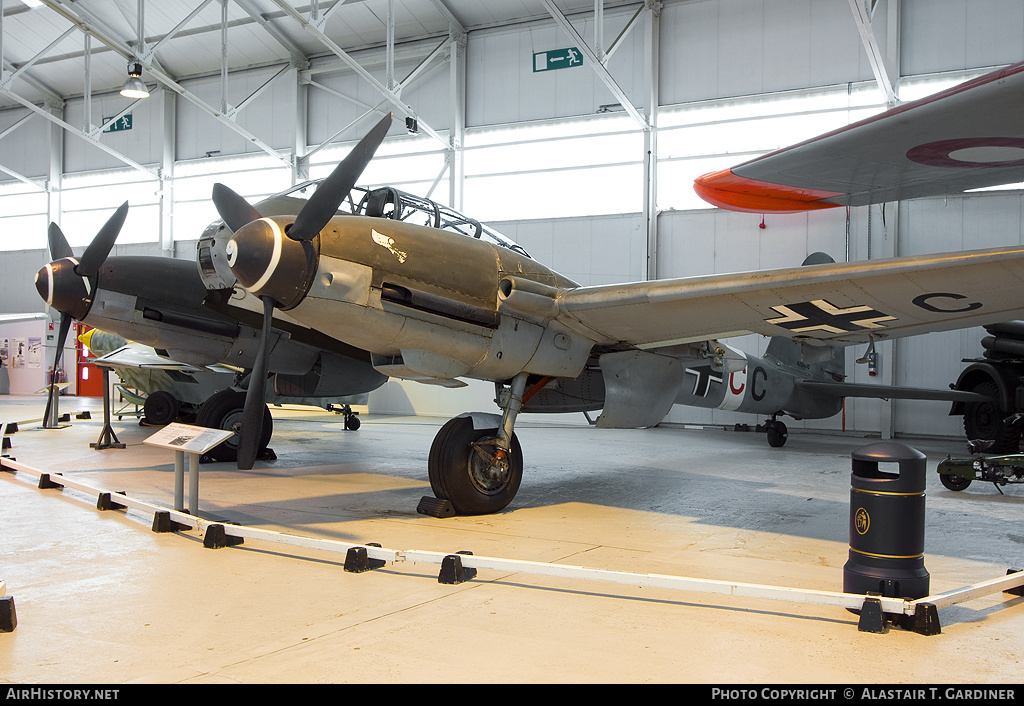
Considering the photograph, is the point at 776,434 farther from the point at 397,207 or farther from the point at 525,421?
the point at 397,207

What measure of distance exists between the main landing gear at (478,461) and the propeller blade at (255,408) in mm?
1627

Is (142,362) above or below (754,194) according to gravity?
below

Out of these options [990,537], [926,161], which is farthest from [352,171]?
[926,161]

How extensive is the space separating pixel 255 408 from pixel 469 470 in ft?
6.43

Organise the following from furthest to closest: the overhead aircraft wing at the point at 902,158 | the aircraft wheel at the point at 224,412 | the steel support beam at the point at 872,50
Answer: the steel support beam at the point at 872,50
the aircraft wheel at the point at 224,412
the overhead aircraft wing at the point at 902,158

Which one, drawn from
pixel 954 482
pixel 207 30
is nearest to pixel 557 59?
pixel 207 30

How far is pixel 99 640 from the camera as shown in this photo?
3293mm

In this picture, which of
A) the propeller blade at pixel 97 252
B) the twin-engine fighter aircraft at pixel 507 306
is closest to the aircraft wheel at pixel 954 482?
the twin-engine fighter aircraft at pixel 507 306

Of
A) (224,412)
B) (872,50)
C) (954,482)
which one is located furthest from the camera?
(872,50)

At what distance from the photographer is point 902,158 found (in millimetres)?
9602

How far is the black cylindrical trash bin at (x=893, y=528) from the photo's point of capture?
3848 millimetres

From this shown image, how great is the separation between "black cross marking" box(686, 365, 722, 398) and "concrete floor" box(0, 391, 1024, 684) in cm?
127

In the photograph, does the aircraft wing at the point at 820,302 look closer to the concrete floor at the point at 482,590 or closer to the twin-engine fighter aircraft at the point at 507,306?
the twin-engine fighter aircraft at the point at 507,306

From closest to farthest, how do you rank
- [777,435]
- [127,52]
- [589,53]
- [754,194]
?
[754,194], [777,435], [589,53], [127,52]
